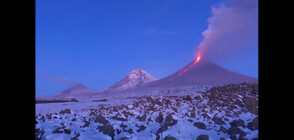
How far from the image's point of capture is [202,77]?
131ft

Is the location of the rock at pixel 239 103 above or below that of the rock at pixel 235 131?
above

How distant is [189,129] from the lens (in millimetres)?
6273

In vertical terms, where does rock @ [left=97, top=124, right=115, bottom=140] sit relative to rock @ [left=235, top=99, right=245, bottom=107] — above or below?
below

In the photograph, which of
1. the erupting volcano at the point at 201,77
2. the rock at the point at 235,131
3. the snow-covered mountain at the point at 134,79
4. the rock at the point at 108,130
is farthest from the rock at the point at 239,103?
the snow-covered mountain at the point at 134,79

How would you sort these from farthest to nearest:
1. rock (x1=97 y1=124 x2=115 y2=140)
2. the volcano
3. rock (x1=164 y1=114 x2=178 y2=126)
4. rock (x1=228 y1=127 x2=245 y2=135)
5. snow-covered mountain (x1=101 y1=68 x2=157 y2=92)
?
snow-covered mountain (x1=101 y1=68 x2=157 y2=92) → the volcano → rock (x1=164 y1=114 x2=178 y2=126) → rock (x1=97 y1=124 x2=115 y2=140) → rock (x1=228 y1=127 x2=245 y2=135)

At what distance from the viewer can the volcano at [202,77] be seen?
36969 millimetres

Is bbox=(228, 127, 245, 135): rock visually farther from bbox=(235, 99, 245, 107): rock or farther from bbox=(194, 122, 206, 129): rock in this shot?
bbox=(235, 99, 245, 107): rock

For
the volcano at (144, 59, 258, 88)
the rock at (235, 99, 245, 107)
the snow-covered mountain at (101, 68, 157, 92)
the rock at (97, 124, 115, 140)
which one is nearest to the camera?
the rock at (97, 124, 115, 140)

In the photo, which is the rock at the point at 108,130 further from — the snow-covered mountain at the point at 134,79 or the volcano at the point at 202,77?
the snow-covered mountain at the point at 134,79

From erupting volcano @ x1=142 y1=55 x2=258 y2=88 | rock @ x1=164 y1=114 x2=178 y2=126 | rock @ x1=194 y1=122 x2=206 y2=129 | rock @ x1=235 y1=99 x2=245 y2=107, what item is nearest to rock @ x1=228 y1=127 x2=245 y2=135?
rock @ x1=194 y1=122 x2=206 y2=129

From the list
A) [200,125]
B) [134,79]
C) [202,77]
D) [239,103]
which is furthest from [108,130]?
[134,79]

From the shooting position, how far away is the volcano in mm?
36969
